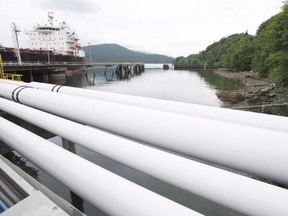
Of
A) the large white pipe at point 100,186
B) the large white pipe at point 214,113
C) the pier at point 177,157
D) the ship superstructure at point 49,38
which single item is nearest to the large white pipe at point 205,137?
the pier at point 177,157

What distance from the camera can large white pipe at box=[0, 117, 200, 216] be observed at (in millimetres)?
1355

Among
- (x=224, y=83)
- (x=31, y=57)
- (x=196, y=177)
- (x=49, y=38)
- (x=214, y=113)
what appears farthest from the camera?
(x=49, y=38)

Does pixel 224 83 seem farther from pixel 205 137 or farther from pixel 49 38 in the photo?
pixel 49 38

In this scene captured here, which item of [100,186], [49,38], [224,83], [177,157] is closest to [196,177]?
[177,157]

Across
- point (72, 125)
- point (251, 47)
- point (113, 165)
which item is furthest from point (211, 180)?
point (251, 47)

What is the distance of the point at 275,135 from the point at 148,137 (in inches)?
37.5

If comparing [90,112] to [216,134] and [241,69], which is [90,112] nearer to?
[216,134]

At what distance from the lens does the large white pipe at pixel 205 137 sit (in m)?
1.27

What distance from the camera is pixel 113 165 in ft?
23.0

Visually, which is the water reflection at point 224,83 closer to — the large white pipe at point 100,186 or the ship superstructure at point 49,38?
the large white pipe at point 100,186

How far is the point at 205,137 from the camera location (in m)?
1.50

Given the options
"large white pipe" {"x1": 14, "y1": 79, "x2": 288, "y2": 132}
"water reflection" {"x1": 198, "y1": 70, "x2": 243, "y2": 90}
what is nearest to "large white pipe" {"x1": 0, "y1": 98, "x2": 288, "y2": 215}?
"large white pipe" {"x1": 14, "y1": 79, "x2": 288, "y2": 132}

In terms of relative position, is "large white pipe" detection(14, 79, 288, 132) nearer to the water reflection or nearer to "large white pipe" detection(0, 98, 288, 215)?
"large white pipe" detection(0, 98, 288, 215)

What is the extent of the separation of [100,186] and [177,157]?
662 millimetres
